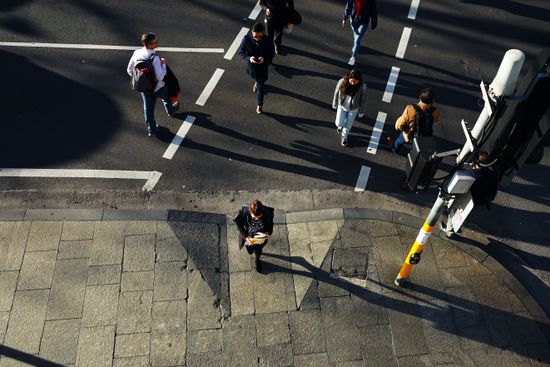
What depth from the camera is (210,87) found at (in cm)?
873

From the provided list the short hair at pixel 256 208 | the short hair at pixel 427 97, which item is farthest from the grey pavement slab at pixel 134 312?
the short hair at pixel 427 97

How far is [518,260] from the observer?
6.65 m

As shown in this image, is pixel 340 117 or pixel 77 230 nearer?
pixel 77 230

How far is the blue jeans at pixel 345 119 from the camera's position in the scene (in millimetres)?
7293

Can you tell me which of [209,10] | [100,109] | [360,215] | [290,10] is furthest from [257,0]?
[360,215]

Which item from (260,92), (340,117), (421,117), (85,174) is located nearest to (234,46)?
(260,92)

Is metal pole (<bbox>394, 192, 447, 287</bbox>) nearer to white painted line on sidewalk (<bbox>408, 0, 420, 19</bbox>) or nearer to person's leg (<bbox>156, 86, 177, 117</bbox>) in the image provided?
person's leg (<bbox>156, 86, 177, 117</bbox>)

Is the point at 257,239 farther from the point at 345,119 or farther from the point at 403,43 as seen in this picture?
the point at 403,43

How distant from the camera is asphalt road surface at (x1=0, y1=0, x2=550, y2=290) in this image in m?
7.46

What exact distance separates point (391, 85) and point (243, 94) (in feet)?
9.65

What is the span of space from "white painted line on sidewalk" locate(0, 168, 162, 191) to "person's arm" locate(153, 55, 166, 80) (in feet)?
5.18

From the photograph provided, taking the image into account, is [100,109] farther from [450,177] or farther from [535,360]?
[535,360]

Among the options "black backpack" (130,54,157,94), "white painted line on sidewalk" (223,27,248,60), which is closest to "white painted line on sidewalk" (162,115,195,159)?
"black backpack" (130,54,157,94)

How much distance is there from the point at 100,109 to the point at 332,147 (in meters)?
4.30
